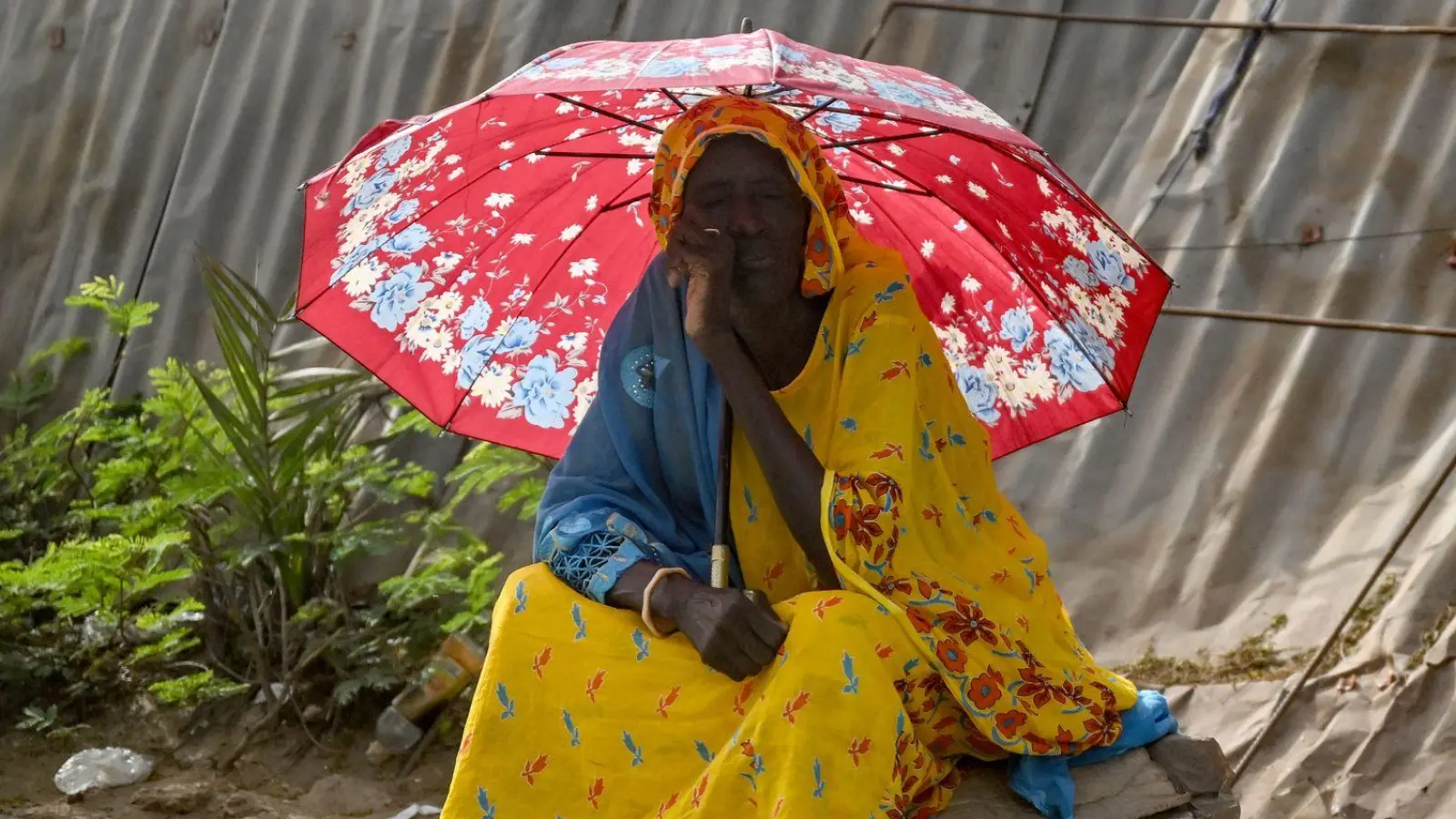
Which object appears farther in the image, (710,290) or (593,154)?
(593,154)

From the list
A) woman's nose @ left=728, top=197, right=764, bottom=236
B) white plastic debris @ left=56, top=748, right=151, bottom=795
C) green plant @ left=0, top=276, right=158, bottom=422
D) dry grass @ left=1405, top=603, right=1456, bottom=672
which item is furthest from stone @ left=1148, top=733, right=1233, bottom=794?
green plant @ left=0, top=276, right=158, bottom=422

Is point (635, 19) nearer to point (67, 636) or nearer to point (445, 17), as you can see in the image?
point (445, 17)

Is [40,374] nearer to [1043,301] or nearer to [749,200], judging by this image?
[749,200]

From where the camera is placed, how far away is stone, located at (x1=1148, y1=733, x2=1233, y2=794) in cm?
243

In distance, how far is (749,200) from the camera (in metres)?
2.46

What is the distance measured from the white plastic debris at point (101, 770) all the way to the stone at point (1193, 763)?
318cm

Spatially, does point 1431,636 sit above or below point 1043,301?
below

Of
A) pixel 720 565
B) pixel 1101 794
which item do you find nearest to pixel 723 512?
pixel 720 565

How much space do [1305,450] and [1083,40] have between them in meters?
1.53

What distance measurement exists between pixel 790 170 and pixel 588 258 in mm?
785

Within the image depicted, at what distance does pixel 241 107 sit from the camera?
226 inches

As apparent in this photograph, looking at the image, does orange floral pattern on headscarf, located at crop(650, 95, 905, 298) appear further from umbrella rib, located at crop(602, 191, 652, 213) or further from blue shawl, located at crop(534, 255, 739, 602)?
umbrella rib, located at crop(602, 191, 652, 213)

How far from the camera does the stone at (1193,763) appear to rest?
2.43 m

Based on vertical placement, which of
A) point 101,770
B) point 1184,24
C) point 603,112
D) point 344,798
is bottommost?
point 101,770
